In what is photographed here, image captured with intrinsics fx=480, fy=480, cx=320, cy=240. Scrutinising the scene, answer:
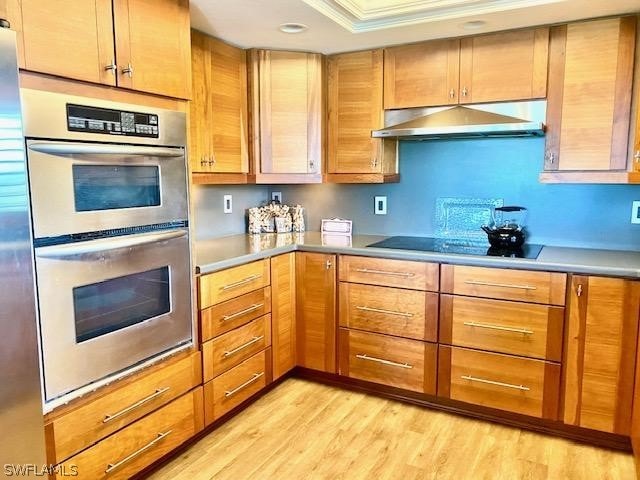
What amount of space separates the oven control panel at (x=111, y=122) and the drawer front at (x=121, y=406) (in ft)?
3.16

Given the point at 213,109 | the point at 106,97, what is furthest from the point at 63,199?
the point at 213,109

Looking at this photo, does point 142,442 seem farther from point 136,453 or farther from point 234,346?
point 234,346

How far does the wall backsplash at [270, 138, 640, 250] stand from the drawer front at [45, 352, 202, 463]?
1.57 metres

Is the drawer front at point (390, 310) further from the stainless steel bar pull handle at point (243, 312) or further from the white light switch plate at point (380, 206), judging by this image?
the white light switch plate at point (380, 206)

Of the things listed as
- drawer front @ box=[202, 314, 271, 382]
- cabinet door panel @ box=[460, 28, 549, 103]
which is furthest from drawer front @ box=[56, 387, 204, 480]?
cabinet door panel @ box=[460, 28, 549, 103]

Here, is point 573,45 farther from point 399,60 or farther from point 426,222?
point 426,222

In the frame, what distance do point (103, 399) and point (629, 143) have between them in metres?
2.57

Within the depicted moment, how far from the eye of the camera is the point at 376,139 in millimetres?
2896

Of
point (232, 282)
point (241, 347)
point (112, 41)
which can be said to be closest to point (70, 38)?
point (112, 41)

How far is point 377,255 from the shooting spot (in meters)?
2.65

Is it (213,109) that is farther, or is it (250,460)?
(213,109)

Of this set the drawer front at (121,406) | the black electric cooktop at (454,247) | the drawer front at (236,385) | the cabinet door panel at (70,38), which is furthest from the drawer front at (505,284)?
the cabinet door panel at (70,38)

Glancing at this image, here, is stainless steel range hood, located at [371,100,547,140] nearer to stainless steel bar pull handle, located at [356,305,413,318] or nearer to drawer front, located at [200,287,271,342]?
stainless steel bar pull handle, located at [356,305,413,318]

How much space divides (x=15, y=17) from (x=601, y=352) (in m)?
2.61
